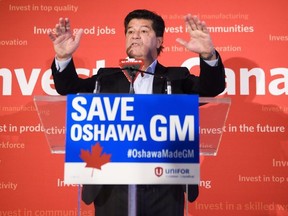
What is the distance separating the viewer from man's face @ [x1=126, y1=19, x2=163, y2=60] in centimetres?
203

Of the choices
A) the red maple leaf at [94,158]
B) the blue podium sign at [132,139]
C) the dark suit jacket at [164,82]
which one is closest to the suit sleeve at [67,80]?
the dark suit jacket at [164,82]

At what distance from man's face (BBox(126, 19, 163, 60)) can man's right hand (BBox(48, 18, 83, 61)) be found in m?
0.33

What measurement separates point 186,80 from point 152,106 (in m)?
0.78

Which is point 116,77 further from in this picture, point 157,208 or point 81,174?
point 81,174

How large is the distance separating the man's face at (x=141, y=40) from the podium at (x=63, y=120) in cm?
67

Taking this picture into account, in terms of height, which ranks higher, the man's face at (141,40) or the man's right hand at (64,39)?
the man's face at (141,40)

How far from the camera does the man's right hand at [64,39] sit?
1685 mm

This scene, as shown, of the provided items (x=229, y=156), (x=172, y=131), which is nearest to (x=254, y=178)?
(x=229, y=156)

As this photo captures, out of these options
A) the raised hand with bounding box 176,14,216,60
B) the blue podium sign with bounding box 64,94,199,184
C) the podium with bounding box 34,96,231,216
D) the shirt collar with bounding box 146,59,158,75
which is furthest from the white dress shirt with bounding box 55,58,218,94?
the blue podium sign with bounding box 64,94,199,184

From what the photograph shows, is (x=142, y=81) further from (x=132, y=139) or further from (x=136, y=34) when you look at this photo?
(x=132, y=139)

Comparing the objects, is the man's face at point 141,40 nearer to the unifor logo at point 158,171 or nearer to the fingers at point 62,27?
the fingers at point 62,27

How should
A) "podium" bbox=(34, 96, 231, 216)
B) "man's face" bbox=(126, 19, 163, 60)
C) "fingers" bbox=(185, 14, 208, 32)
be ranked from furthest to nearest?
"man's face" bbox=(126, 19, 163, 60) → "fingers" bbox=(185, 14, 208, 32) → "podium" bbox=(34, 96, 231, 216)

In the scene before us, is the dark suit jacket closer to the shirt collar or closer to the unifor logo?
the shirt collar

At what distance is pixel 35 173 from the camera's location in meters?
3.00
